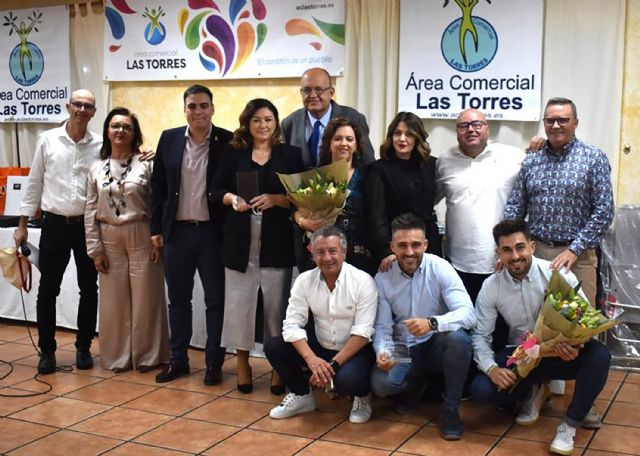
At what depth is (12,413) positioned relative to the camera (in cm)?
368

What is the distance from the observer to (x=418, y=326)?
3.37 m

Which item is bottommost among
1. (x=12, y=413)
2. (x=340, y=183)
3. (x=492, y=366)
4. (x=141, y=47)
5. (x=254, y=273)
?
(x=12, y=413)

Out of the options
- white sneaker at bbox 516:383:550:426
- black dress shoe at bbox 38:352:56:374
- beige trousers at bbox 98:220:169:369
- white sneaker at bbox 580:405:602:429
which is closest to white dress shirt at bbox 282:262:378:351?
white sneaker at bbox 516:383:550:426

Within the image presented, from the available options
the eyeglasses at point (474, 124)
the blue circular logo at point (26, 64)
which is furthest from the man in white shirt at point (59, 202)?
the blue circular logo at point (26, 64)

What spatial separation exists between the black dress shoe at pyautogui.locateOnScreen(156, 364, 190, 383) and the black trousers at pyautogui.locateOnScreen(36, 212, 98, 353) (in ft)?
1.94

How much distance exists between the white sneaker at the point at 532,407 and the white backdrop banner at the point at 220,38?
8.83ft

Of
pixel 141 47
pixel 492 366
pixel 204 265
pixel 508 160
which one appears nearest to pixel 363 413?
pixel 492 366

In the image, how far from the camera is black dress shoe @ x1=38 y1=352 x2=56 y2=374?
436 centimetres

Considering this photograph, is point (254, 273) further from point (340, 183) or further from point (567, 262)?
point (567, 262)

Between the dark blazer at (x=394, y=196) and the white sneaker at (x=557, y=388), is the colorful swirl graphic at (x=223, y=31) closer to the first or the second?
the dark blazer at (x=394, y=196)

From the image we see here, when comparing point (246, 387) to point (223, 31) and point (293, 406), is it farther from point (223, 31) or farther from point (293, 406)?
point (223, 31)

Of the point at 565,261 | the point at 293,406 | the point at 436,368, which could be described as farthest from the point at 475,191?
the point at 293,406

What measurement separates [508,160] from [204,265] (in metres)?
1.67

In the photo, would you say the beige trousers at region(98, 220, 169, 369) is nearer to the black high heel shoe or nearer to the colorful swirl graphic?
the black high heel shoe
